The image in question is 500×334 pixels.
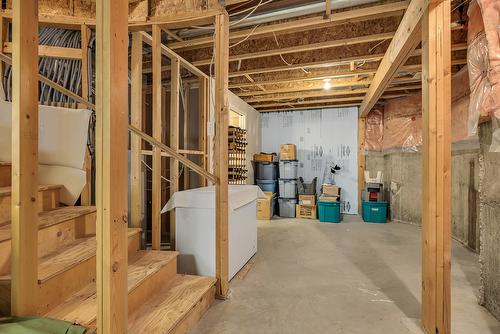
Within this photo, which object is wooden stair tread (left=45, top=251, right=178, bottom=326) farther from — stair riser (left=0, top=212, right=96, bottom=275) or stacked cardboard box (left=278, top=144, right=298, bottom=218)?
stacked cardboard box (left=278, top=144, right=298, bottom=218)

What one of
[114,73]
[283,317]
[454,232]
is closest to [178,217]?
[283,317]

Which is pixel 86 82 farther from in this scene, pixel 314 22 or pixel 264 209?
pixel 264 209

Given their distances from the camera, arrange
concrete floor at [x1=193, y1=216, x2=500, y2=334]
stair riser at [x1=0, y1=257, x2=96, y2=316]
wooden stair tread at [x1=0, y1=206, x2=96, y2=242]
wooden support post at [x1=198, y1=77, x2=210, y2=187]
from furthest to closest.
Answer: wooden support post at [x1=198, y1=77, x2=210, y2=187] < concrete floor at [x1=193, y1=216, x2=500, y2=334] < wooden stair tread at [x1=0, y1=206, x2=96, y2=242] < stair riser at [x1=0, y1=257, x2=96, y2=316]

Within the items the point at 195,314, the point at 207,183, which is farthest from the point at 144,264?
the point at 207,183

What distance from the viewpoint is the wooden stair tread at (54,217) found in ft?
4.70

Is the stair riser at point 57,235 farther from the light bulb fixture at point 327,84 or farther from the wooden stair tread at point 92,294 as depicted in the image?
the light bulb fixture at point 327,84

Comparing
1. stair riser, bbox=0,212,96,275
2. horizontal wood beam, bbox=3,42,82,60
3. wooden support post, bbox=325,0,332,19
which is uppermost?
wooden support post, bbox=325,0,332,19

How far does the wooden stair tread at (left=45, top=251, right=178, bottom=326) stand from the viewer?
127cm

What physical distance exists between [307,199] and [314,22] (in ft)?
11.7

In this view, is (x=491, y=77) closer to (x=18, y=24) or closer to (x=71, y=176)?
(x=18, y=24)

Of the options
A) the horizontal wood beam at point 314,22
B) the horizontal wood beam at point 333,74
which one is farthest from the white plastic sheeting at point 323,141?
the horizontal wood beam at point 314,22

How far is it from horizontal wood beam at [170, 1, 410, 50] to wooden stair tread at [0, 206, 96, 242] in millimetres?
2005

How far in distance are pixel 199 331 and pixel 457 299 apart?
203cm

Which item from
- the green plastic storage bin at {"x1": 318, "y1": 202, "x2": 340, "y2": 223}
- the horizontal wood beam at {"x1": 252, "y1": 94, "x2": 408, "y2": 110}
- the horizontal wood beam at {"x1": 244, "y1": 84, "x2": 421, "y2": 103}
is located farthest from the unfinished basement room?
the horizontal wood beam at {"x1": 252, "y1": 94, "x2": 408, "y2": 110}
